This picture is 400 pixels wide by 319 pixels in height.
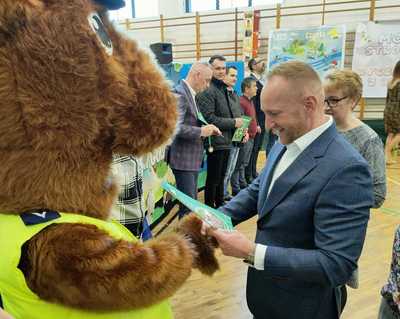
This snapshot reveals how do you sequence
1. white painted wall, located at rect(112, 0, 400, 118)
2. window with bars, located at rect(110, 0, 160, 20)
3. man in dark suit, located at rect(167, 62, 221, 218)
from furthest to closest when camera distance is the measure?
window with bars, located at rect(110, 0, 160, 20)
white painted wall, located at rect(112, 0, 400, 118)
man in dark suit, located at rect(167, 62, 221, 218)

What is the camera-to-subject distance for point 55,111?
62cm

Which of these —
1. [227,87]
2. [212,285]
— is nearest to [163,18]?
[227,87]

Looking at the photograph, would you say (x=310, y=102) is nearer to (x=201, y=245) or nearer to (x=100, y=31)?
(x=201, y=245)

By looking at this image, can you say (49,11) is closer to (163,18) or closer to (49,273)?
(49,273)

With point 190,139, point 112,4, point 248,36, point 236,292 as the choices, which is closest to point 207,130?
point 190,139

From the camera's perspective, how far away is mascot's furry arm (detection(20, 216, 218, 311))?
1.93 ft

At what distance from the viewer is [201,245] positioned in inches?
38.6

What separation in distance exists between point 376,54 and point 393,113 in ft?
10.0

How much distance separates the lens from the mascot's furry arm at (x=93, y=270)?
23.2 inches

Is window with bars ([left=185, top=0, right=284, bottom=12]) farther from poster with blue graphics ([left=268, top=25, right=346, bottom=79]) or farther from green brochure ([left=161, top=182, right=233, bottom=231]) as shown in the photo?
green brochure ([left=161, top=182, right=233, bottom=231])

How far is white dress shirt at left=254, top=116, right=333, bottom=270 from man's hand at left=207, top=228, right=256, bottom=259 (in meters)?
0.03

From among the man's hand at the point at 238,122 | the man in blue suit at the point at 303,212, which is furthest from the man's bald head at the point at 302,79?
the man's hand at the point at 238,122

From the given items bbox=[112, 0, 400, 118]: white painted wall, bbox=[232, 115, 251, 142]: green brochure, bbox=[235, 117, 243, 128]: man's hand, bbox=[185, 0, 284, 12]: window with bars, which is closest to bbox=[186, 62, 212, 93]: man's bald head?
bbox=[235, 117, 243, 128]: man's hand

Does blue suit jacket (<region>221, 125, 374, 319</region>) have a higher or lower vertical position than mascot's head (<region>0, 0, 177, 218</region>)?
lower
